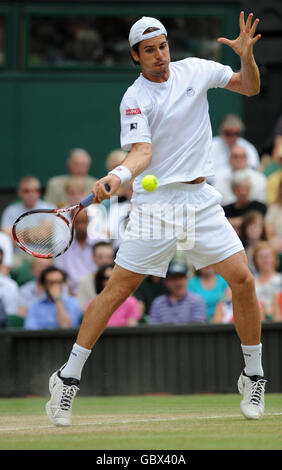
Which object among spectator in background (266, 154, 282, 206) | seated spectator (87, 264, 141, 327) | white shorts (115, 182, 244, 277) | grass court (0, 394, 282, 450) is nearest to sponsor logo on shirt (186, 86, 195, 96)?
white shorts (115, 182, 244, 277)

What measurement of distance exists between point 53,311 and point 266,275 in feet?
6.97

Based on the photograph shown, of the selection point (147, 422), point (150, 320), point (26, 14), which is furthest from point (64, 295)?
point (26, 14)

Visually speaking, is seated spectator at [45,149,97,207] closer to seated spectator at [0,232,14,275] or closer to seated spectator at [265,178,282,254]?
seated spectator at [0,232,14,275]

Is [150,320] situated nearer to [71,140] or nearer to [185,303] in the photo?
[185,303]

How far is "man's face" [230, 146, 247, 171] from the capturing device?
1195 cm

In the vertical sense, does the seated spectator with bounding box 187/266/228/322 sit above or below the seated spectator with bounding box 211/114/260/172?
below

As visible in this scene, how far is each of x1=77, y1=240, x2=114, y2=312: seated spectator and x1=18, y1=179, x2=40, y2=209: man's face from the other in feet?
4.12

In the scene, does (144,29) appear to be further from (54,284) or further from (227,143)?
(227,143)

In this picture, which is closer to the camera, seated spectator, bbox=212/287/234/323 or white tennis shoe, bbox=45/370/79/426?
white tennis shoe, bbox=45/370/79/426

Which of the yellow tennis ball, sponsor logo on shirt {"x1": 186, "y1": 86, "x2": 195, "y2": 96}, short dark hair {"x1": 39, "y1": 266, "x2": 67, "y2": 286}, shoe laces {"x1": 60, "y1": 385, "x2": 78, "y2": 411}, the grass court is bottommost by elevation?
the grass court

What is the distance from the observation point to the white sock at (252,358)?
255 inches

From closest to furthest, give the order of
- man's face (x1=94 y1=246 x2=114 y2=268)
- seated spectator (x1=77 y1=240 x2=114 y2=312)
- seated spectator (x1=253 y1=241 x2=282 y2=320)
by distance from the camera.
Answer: seated spectator (x1=253 y1=241 x2=282 y2=320)
seated spectator (x1=77 y1=240 x2=114 y2=312)
man's face (x1=94 y1=246 x2=114 y2=268)

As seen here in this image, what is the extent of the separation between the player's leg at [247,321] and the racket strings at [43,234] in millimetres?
937

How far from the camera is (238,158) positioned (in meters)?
12.0
